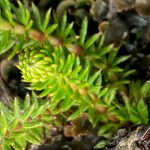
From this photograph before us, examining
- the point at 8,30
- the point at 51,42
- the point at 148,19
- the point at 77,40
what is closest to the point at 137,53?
the point at 148,19

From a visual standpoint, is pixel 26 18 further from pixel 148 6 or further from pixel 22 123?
pixel 148 6

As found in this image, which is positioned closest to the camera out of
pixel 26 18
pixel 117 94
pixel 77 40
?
pixel 26 18

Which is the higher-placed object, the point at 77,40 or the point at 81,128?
the point at 77,40

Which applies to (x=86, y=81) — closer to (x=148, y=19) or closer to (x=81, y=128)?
(x=81, y=128)

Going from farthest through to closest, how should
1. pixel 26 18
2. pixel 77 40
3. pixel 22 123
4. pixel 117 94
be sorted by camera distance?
pixel 117 94
pixel 77 40
pixel 26 18
pixel 22 123

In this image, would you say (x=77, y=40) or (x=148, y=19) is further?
(x=148, y=19)

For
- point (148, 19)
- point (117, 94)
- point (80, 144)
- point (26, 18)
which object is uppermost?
point (26, 18)

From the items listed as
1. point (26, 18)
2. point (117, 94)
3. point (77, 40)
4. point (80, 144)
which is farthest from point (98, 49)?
point (80, 144)
